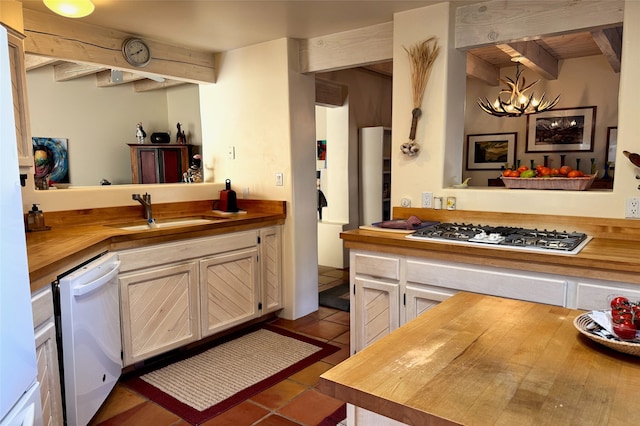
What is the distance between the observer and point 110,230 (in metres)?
2.65

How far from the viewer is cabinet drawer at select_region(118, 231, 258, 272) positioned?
255 centimetres

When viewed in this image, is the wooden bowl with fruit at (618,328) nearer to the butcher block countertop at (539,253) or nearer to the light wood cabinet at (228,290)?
the butcher block countertop at (539,253)

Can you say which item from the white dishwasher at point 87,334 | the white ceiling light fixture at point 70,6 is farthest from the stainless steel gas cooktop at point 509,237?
the white ceiling light fixture at point 70,6

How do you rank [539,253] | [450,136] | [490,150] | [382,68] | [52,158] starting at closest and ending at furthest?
[539,253] < [450,136] < [382,68] < [52,158] < [490,150]

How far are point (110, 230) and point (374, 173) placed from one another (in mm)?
3233

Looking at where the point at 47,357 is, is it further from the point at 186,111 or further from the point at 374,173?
the point at 186,111

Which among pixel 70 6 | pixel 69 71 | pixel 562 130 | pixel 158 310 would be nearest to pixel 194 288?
pixel 158 310

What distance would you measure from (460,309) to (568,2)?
2.04 metres

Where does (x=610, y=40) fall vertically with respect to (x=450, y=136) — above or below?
above

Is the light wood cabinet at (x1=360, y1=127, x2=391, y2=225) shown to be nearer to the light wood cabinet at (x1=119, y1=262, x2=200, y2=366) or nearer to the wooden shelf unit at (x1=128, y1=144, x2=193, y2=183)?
the light wood cabinet at (x1=119, y1=262, x2=200, y2=366)

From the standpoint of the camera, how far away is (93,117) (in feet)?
19.9

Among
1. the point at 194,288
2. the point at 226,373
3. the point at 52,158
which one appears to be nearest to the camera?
the point at 226,373

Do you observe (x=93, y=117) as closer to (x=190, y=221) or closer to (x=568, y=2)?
(x=190, y=221)

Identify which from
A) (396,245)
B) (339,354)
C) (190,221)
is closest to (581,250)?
(396,245)
